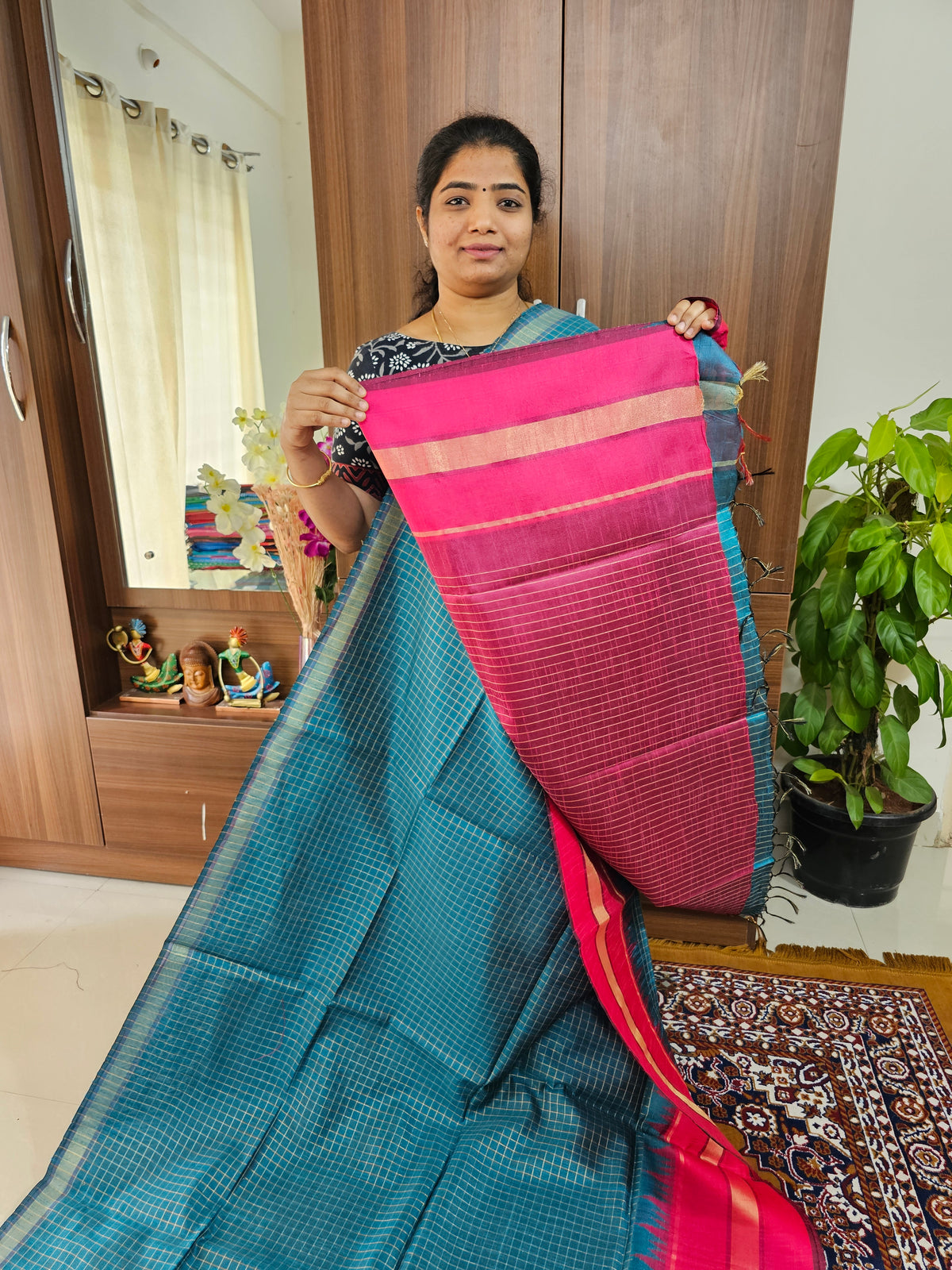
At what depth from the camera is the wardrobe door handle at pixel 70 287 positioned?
6.26 feet

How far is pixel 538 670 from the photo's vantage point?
1098 mm

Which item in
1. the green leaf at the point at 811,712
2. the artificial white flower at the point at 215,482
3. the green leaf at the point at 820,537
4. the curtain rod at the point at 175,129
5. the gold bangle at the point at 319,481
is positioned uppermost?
the curtain rod at the point at 175,129

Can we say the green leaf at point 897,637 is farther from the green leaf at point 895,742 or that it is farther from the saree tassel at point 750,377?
the saree tassel at point 750,377

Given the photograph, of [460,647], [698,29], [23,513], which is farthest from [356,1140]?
[698,29]

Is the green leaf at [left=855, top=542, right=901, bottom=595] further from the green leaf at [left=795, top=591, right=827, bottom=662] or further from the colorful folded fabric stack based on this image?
the colorful folded fabric stack

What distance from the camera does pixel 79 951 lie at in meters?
1.89

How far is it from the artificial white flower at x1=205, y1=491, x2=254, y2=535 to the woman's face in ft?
2.83

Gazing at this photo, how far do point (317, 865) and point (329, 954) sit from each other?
5.0 inches

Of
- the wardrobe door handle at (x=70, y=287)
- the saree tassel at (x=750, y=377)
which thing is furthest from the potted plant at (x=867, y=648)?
the wardrobe door handle at (x=70, y=287)

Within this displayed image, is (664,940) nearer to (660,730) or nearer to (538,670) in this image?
(660,730)

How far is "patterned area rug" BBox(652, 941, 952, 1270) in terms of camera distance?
4.08 feet

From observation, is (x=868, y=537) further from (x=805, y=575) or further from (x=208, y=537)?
(x=208, y=537)

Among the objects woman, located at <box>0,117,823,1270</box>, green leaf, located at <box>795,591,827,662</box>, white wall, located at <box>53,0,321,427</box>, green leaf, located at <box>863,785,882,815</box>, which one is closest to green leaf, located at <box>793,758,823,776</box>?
green leaf, located at <box>863,785,882,815</box>

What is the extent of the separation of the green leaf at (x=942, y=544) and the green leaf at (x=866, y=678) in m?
0.25
